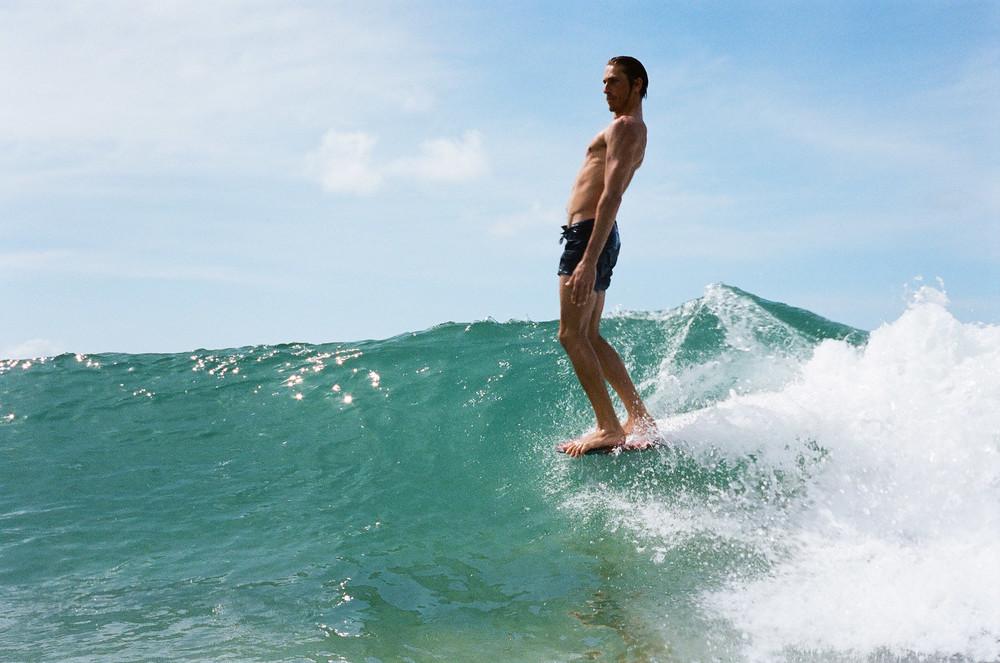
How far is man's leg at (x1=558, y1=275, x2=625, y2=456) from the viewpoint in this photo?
5.32 metres

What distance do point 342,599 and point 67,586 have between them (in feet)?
6.18

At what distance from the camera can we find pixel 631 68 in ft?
17.4

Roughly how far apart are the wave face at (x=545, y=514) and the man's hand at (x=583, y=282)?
1.13 metres

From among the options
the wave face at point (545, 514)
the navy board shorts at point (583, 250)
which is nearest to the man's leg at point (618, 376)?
the navy board shorts at point (583, 250)

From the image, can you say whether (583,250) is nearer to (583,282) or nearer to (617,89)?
(583,282)

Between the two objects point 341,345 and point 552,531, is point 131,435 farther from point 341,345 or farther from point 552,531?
point 552,531

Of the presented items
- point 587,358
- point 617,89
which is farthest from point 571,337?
point 617,89

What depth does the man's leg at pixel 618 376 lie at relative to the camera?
5.56 metres

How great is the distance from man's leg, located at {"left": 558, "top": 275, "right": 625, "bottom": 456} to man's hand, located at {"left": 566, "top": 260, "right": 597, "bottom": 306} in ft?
0.13

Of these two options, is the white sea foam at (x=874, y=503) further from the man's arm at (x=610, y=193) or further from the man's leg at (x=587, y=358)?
the man's arm at (x=610, y=193)

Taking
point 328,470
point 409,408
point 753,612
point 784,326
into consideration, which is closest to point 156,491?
point 328,470

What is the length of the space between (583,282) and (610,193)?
543 mm

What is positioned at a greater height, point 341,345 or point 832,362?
point 341,345

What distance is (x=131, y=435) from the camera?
833 cm
